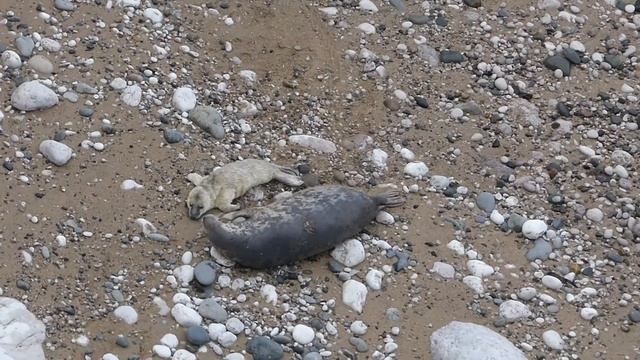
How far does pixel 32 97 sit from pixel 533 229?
2.60 metres

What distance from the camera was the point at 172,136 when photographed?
5.15 metres

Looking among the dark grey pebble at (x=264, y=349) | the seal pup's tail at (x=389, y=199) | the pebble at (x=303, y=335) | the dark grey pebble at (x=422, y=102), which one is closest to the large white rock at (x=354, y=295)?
the pebble at (x=303, y=335)

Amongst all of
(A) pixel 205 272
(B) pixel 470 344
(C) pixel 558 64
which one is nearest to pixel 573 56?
(C) pixel 558 64

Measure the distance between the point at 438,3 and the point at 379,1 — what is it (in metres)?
0.39

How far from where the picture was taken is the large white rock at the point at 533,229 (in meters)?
5.11

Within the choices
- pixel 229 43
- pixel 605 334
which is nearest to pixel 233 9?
pixel 229 43

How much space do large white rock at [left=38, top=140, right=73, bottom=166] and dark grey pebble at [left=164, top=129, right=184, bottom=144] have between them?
50 cm

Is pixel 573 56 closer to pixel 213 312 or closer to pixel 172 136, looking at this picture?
pixel 172 136

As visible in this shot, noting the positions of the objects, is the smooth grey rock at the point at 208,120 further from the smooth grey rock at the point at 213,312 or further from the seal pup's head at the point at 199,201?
the smooth grey rock at the point at 213,312

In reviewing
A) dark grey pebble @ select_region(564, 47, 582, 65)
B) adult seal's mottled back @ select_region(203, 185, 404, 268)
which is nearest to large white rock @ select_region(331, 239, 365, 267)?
adult seal's mottled back @ select_region(203, 185, 404, 268)

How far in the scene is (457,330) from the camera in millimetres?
4500

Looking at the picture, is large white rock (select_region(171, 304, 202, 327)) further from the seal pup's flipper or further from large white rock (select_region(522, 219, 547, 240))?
large white rock (select_region(522, 219, 547, 240))

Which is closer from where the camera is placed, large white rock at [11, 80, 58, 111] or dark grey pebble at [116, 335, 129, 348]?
dark grey pebble at [116, 335, 129, 348]

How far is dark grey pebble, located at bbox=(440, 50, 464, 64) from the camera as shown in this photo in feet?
19.9
